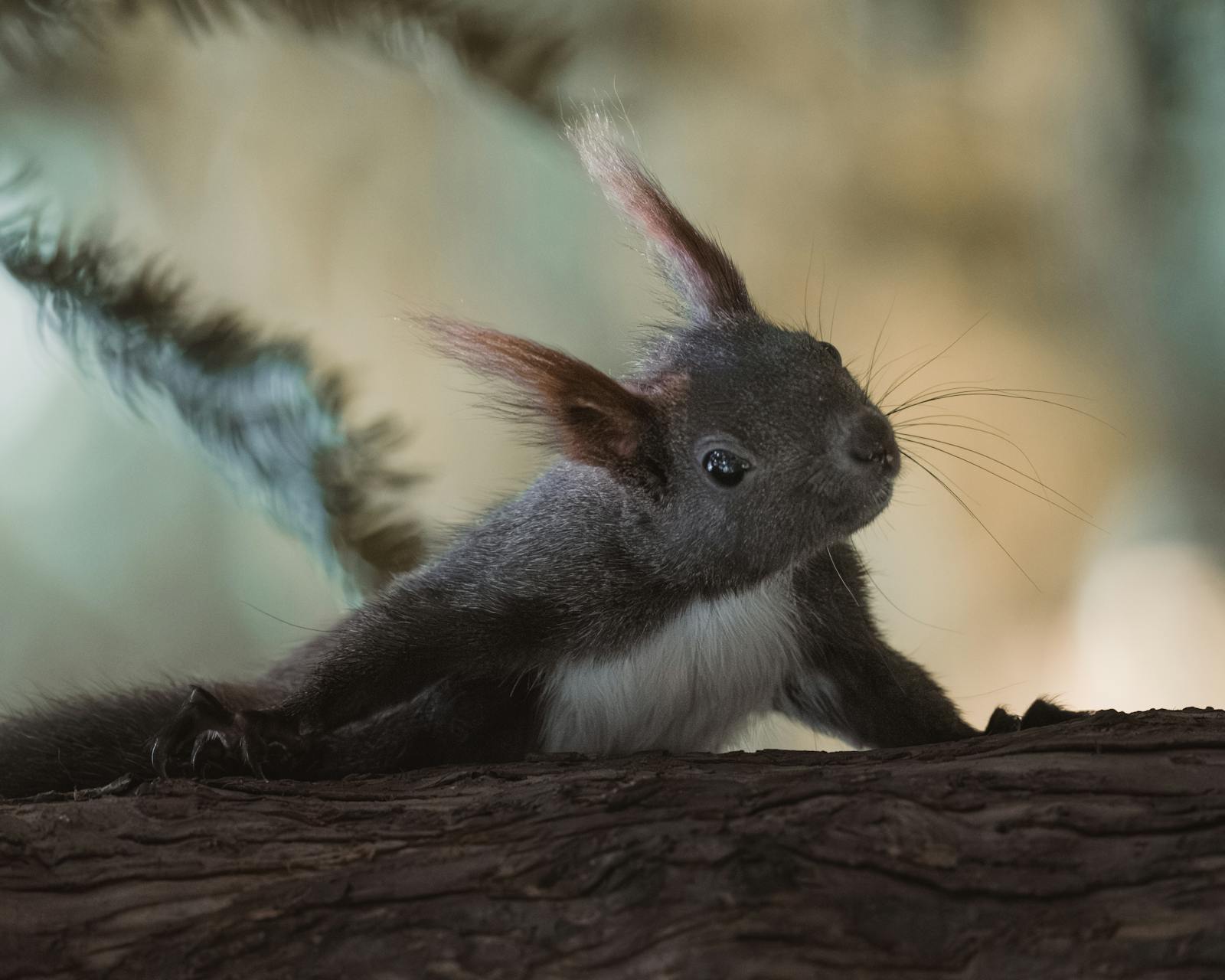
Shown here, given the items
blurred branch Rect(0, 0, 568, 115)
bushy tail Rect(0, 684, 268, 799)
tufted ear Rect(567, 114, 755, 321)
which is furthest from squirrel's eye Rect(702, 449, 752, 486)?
blurred branch Rect(0, 0, 568, 115)

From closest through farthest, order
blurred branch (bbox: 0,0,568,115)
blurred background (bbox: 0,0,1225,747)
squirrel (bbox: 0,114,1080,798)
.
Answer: squirrel (bbox: 0,114,1080,798) → blurred branch (bbox: 0,0,568,115) → blurred background (bbox: 0,0,1225,747)

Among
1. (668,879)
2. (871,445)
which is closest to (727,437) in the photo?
(871,445)

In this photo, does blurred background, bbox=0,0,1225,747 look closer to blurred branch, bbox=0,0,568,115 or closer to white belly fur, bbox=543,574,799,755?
blurred branch, bbox=0,0,568,115

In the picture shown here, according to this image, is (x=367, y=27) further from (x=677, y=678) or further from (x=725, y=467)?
(x=677, y=678)

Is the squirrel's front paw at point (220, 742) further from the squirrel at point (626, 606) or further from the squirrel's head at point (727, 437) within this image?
the squirrel's head at point (727, 437)

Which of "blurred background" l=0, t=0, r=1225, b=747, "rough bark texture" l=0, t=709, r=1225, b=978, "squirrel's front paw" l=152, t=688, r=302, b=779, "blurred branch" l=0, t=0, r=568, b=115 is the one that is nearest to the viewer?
"rough bark texture" l=0, t=709, r=1225, b=978

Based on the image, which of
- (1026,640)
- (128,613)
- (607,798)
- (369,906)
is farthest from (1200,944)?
(128,613)

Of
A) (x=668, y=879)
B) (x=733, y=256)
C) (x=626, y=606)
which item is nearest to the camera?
(x=668, y=879)
